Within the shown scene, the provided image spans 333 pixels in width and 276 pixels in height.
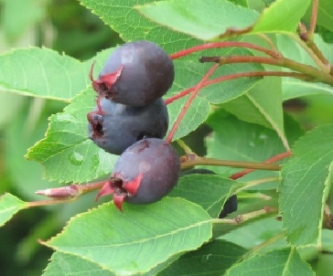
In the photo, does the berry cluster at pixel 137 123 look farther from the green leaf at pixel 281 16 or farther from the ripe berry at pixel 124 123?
the green leaf at pixel 281 16

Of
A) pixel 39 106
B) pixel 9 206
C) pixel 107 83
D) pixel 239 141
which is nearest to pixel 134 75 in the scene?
pixel 107 83

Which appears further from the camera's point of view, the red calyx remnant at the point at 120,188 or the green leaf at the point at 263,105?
the green leaf at the point at 263,105

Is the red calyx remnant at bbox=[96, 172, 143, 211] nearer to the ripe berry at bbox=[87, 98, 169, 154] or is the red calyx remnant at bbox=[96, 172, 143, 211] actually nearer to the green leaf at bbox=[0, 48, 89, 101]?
the ripe berry at bbox=[87, 98, 169, 154]

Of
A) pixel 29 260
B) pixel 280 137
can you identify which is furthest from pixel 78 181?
pixel 29 260

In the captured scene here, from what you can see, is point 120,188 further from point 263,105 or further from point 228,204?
point 263,105

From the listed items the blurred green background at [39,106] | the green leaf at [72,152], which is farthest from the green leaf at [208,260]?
the blurred green background at [39,106]

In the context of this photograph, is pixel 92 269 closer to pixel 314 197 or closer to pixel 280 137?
pixel 314 197

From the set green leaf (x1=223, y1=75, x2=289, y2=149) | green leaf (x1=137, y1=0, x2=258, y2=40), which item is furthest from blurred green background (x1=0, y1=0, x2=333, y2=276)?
green leaf (x1=137, y1=0, x2=258, y2=40)
